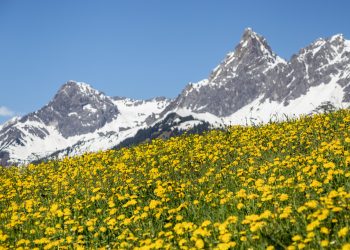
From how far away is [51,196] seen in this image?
1481cm

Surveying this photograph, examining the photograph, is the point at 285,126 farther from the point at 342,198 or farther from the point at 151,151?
the point at 342,198

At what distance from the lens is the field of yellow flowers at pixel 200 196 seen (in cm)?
808

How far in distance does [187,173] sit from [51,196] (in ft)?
14.9

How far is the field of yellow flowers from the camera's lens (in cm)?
808

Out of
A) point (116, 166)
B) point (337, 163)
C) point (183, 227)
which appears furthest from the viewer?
point (116, 166)

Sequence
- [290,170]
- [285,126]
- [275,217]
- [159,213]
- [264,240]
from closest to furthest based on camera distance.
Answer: [264,240]
[275,217]
[159,213]
[290,170]
[285,126]

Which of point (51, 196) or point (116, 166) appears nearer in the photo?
point (51, 196)

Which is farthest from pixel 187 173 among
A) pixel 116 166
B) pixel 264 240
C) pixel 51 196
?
pixel 264 240

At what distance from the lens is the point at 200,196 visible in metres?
11.5

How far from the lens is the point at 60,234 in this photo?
35.4 ft

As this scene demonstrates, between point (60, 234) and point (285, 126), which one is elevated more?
point (285, 126)

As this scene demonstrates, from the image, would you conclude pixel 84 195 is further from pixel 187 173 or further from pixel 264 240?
pixel 264 240

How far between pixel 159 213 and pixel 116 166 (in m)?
6.27

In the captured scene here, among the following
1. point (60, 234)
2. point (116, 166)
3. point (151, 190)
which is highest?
point (116, 166)
